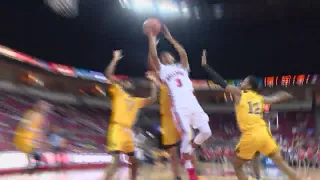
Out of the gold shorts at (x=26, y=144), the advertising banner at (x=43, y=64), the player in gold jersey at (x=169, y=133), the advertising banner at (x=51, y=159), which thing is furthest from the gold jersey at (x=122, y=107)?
the advertising banner at (x=43, y=64)

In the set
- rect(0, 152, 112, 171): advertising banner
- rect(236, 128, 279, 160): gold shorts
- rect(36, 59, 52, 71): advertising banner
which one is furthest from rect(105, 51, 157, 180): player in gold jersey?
rect(36, 59, 52, 71): advertising banner

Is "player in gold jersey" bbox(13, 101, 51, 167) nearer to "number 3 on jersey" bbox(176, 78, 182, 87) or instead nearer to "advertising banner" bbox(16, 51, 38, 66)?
"number 3 on jersey" bbox(176, 78, 182, 87)

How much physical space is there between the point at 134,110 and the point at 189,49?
1515cm

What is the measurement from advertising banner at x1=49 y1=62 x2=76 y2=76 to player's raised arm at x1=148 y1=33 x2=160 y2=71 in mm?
14755

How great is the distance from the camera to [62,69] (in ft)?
65.2

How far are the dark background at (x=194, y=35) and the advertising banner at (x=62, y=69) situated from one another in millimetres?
257

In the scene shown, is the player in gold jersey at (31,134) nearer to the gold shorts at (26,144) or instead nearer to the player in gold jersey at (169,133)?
the gold shorts at (26,144)

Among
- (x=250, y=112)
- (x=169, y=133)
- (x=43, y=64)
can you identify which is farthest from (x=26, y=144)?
(x=43, y=64)

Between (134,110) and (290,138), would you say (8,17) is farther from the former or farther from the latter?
(290,138)

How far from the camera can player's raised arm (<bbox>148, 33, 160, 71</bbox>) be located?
5031 mm

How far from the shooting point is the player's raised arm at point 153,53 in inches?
198

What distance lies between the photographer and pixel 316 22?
58.4 feet

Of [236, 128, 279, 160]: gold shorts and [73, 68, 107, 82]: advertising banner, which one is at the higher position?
[73, 68, 107, 82]: advertising banner

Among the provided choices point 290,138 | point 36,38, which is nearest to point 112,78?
point 36,38
